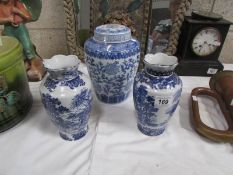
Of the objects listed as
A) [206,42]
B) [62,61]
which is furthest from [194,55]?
[62,61]

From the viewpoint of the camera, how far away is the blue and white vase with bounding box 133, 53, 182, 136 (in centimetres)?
41

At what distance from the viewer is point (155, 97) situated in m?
0.42

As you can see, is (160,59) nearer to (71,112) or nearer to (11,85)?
(71,112)

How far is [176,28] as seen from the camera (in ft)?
2.22

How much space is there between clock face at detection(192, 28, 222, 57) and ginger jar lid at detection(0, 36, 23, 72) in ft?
1.66

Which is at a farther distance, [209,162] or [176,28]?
[176,28]

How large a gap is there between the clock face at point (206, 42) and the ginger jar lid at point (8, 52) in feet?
1.66

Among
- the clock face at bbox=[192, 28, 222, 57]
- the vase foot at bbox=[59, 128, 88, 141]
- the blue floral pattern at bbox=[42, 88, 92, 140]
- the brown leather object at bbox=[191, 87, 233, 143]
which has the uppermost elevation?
the clock face at bbox=[192, 28, 222, 57]

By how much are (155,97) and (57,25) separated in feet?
1.74

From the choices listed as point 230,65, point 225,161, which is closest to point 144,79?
point 225,161

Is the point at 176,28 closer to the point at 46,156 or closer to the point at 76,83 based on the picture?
the point at 76,83

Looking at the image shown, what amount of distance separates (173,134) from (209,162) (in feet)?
0.31

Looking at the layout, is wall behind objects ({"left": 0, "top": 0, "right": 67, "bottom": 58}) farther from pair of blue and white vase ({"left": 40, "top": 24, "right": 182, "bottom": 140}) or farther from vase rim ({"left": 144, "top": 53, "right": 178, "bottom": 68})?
vase rim ({"left": 144, "top": 53, "right": 178, "bottom": 68})

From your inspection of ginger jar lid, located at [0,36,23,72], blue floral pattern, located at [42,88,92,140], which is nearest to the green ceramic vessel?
ginger jar lid, located at [0,36,23,72]
